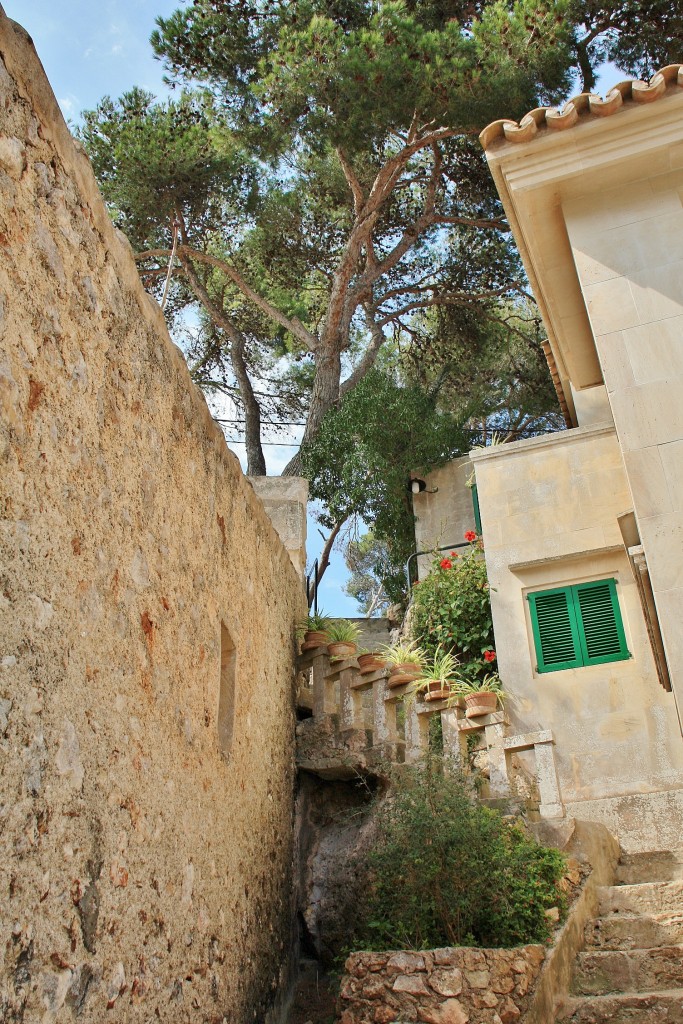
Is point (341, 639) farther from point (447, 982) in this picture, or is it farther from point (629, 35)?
point (629, 35)

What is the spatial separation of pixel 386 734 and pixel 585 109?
203 inches

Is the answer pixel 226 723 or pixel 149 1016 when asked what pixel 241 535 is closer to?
pixel 226 723

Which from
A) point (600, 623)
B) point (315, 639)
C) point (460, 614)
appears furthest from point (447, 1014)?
point (460, 614)

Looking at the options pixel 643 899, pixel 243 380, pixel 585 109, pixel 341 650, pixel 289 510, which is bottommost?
pixel 643 899

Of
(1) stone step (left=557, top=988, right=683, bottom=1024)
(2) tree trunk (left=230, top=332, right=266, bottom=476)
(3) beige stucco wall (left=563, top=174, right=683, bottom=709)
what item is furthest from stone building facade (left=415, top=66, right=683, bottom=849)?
(2) tree trunk (left=230, top=332, right=266, bottom=476)

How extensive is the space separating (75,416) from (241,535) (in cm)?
237

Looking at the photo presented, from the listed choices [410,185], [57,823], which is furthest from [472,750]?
[410,185]

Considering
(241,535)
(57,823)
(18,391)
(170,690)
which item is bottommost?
(57,823)

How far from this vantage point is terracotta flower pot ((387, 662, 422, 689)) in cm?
699

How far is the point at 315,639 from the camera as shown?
24.0 feet

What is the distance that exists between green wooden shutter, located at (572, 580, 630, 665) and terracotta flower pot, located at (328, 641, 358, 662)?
3.24 metres

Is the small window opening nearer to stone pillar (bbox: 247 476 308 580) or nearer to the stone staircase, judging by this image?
the stone staircase

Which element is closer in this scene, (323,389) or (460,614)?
(460,614)

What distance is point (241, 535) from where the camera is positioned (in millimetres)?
5699
